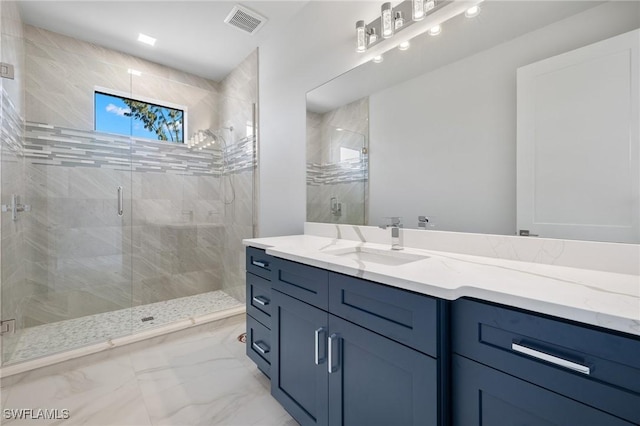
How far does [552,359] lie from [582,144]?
788 mm

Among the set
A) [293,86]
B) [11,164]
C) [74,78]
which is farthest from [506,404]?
[74,78]

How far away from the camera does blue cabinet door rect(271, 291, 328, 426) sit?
111 centimetres

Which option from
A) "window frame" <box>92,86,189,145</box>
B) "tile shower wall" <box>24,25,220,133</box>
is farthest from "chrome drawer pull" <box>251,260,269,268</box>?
"tile shower wall" <box>24,25,220,133</box>

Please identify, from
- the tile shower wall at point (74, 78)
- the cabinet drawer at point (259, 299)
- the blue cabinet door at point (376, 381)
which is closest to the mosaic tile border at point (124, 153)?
the tile shower wall at point (74, 78)

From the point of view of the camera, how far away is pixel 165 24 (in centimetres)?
236

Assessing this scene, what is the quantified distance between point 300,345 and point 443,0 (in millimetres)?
1724

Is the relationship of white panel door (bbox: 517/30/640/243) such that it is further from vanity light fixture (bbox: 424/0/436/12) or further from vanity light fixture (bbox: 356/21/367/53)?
vanity light fixture (bbox: 356/21/367/53)

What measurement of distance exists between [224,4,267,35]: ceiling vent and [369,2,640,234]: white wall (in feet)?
4.58

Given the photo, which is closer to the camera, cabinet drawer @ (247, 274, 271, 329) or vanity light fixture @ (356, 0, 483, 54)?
vanity light fixture @ (356, 0, 483, 54)

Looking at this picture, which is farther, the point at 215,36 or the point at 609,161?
the point at 215,36

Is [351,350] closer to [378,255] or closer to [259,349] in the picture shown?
[378,255]

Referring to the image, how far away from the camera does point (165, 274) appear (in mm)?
2951

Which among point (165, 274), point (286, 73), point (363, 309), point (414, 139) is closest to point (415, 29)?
point (414, 139)

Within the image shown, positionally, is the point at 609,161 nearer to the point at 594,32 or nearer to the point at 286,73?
the point at 594,32
